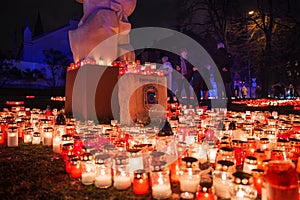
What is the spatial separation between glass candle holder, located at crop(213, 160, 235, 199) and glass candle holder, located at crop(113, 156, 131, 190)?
1156 millimetres

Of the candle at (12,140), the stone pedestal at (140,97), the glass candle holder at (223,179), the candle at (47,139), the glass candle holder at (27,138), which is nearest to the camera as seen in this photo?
→ the glass candle holder at (223,179)

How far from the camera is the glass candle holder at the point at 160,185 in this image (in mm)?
3057

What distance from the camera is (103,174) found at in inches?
135

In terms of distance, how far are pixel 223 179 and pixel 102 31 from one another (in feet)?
29.0

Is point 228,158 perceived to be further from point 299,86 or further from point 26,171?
point 299,86

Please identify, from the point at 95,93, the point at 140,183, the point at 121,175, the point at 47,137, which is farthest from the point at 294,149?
the point at 95,93

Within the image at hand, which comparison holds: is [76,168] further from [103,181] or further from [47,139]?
[47,139]

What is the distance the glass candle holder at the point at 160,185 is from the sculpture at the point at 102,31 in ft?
26.5

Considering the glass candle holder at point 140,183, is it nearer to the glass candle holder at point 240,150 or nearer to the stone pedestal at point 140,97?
the glass candle holder at point 240,150

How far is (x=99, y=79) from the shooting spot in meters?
9.69

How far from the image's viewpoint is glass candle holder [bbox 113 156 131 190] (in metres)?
3.34

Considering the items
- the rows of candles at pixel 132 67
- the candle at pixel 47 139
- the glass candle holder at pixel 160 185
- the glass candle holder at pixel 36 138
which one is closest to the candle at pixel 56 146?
the candle at pixel 47 139

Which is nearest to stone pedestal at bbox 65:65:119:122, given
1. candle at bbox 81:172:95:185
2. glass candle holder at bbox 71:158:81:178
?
glass candle holder at bbox 71:158:81:178

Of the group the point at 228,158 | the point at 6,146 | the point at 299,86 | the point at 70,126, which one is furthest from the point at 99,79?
the point at 299,86
